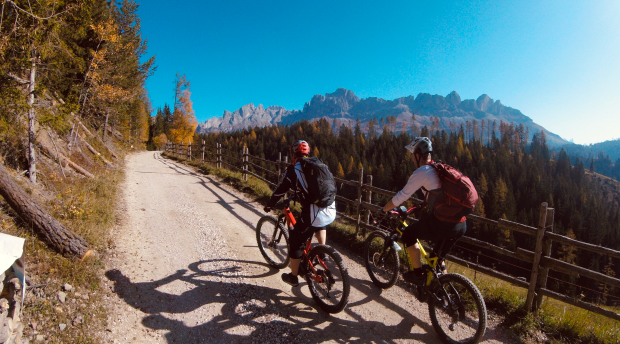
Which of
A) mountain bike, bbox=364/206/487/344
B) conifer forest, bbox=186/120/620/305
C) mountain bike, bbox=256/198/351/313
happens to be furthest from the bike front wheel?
conifer forest, bbox=186/120/620/305

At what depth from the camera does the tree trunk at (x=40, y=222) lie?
13.4ft

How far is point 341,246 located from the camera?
21.4ft

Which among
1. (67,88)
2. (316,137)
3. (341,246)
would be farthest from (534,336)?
(316,137)

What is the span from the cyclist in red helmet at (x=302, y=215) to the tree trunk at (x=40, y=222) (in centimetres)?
320

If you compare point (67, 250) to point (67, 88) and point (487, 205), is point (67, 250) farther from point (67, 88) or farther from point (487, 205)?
point (487, 205)

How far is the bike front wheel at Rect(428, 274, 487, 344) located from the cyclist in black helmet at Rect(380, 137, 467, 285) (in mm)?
294

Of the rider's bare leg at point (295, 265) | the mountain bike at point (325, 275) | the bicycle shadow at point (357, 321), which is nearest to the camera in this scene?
the bicycle shadow at point (357, 321)

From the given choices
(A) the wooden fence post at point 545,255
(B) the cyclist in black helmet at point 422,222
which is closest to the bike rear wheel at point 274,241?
(B) the cyclist in black helmet at point 422,222

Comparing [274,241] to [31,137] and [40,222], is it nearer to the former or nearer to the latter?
[40,222]

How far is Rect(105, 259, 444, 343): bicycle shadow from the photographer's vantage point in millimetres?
3326

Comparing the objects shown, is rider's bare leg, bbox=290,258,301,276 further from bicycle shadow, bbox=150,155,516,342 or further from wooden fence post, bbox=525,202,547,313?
wooden fence post, bbox=525,202,547,313

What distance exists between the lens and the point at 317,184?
367 centimetres

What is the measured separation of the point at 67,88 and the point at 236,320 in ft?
60.6

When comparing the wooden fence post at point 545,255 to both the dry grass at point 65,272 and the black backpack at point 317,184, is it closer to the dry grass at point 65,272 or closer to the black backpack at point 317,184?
the black backpack at point 317,184
